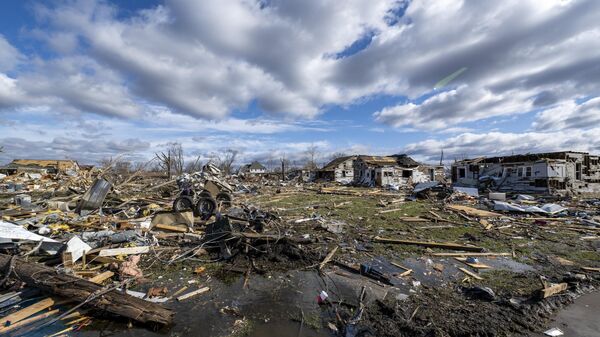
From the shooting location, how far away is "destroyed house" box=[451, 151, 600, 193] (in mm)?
22094

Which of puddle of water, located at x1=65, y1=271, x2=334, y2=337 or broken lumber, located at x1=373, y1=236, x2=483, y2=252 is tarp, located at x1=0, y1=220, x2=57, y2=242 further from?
broken lumber, located at x1=373, y1=236, x2=483, y2=252

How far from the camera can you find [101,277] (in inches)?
208

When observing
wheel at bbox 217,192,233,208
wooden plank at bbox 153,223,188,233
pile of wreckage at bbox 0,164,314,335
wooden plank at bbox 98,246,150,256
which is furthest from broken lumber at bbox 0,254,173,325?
wheel at bbox 217,192,233,208

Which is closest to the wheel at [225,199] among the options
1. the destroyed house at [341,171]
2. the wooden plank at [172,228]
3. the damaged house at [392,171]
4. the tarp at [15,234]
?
the wooden plank at [172,228]

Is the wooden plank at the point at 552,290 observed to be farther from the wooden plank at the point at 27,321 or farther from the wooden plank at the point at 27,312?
the wooden plank at the point at 27,312

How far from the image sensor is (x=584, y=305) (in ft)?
15.5

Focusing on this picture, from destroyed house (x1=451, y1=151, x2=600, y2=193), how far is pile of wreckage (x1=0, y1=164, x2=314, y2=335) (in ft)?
80.1

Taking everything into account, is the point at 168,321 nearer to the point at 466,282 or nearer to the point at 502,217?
the point at 466,282

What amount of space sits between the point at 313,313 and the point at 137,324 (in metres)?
2.66

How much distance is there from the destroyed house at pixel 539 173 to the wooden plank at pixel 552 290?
22.1 m

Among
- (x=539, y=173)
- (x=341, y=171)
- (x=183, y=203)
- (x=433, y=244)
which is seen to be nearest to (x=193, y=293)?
(x=433, y=244)

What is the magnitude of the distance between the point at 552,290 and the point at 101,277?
8.51 meters

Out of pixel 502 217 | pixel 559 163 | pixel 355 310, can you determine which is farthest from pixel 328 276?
pixel 559 163

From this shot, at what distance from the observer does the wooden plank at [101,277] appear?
16.9 ft
